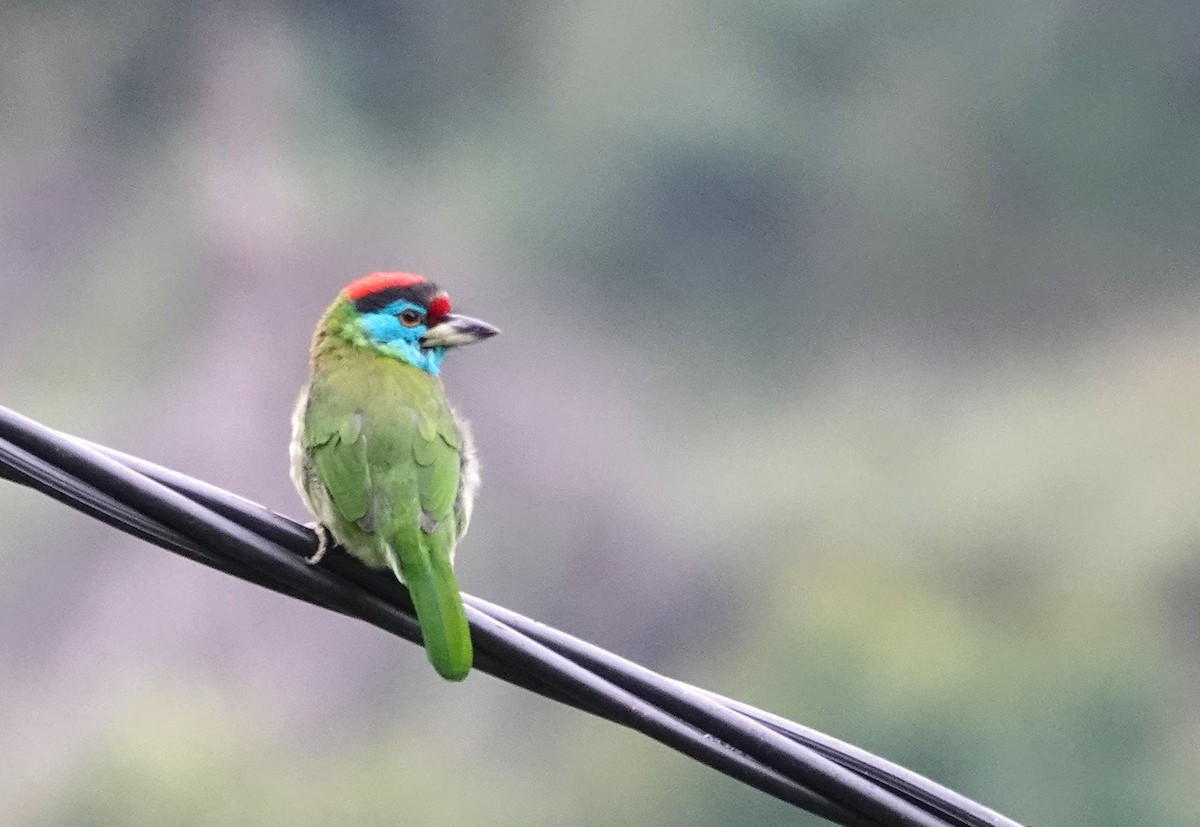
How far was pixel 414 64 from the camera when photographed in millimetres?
5422

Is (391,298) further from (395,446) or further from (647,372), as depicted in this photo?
(647,372)

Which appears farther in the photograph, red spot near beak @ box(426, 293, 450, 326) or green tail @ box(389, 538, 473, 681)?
red spot near beak @ box(426, 293, 450, 326)

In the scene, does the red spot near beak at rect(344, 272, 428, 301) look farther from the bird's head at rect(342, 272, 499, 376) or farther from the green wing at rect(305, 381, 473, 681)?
the green wing at rect(305, 381, 473, 681)

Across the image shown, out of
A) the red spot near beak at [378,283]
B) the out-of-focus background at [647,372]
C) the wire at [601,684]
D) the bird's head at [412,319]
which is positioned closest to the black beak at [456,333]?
the bird's head at [412,319]

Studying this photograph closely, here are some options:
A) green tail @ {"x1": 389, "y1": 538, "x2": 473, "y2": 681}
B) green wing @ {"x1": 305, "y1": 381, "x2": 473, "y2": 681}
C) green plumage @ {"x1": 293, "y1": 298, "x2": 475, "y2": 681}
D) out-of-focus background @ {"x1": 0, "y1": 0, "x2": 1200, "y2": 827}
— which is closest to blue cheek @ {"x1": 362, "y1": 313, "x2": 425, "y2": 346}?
green plumage @ {"x1": 293, "y1": 298, "x2": 475, "y2": 681}

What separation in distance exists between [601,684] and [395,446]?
95 centimetres

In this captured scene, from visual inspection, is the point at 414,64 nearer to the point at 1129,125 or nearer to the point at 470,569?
the point at 470,569

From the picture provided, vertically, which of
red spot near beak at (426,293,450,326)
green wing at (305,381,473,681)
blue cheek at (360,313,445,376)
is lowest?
green wing at (305,381,473,681)

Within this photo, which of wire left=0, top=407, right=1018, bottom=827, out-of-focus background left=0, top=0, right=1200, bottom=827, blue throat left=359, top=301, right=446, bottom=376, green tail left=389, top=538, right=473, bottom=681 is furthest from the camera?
out-of-focus background left=0, top=0, right=1200, bottom=827

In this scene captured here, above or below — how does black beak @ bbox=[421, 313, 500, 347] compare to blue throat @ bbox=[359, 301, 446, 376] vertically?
above

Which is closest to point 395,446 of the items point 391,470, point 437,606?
point 391,470

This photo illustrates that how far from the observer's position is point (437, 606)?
2105mm

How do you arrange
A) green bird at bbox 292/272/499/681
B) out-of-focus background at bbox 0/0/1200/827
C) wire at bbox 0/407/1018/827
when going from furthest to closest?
out-of-focus background at bbox 0/0/1200/827 → green bird at bbox 292/272/499/681 → wire at bbox 0/407/1018/827

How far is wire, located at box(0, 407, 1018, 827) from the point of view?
5.61 ft
